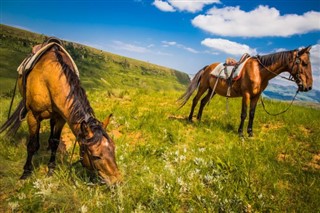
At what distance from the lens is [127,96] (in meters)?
16.5

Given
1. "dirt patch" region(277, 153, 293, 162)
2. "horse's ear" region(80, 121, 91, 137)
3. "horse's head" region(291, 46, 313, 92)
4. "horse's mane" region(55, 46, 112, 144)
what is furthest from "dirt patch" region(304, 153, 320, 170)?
"horse's ear" region(80, 121, 91, 137)

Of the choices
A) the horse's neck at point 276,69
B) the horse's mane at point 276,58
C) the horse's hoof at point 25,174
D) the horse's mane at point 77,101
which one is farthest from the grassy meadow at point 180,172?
the horse's mane at point 276,58

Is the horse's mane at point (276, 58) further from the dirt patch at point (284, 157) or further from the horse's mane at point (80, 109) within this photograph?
the horse's mane at point (80, 109)

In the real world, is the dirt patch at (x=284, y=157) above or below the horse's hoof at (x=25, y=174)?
above

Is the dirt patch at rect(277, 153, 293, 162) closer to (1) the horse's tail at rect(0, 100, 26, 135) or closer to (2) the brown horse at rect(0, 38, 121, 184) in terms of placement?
(2) the brown horse at rect(0, 38, 121, 184)

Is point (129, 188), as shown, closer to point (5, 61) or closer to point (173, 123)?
point (173, 123)

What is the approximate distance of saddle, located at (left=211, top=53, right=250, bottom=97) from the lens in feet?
33.9

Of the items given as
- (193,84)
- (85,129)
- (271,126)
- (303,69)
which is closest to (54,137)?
(85,129)

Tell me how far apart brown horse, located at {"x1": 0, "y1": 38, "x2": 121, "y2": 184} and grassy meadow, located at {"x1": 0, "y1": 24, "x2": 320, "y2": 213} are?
49 centimetres

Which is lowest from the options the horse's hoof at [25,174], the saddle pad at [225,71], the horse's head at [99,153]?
the horse's hoof at [25,174]

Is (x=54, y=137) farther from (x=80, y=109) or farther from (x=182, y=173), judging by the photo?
(x=182, y=173)

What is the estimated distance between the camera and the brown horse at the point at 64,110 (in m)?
4.62

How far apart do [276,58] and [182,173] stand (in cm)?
668

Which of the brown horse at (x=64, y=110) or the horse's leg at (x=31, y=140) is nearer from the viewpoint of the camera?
the brown horse at (x=64, y=110)
